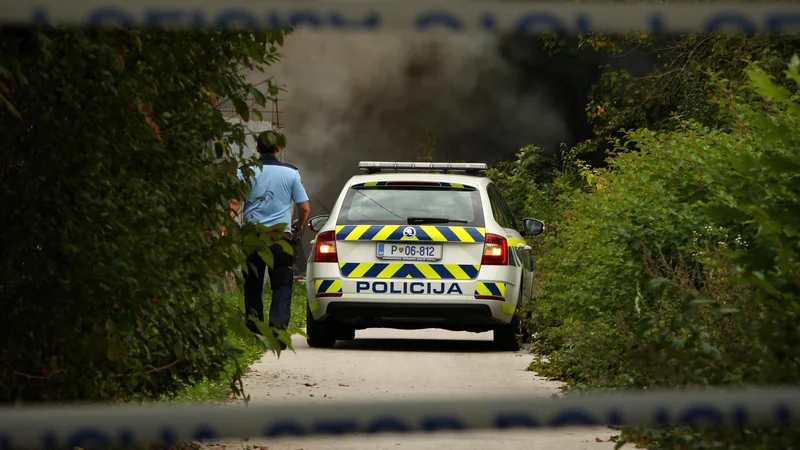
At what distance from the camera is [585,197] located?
11523 mm

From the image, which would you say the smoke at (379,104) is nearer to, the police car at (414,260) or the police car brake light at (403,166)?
the police car brake light at (403,166)

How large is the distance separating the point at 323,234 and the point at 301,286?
42.3 feet

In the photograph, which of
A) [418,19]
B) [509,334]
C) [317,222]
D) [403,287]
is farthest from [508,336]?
[418,19]

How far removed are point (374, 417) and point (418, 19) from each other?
1.52 feet

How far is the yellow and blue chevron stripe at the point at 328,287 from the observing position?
11.8 meters

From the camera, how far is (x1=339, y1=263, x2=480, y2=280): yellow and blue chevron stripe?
38.5 ft

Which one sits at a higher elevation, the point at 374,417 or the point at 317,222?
the point at 374,417

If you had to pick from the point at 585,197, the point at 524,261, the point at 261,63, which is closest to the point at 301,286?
the point at 524,261

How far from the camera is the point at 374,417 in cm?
148

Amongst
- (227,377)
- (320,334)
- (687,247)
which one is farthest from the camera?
(320,334)

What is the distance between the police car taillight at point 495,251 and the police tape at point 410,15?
33.3 feet

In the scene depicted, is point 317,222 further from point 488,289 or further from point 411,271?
point 488,289

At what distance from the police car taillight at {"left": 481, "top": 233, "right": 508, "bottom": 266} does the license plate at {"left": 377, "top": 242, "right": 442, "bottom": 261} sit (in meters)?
0.41

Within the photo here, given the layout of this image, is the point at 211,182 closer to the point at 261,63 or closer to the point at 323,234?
the point at 261,63
